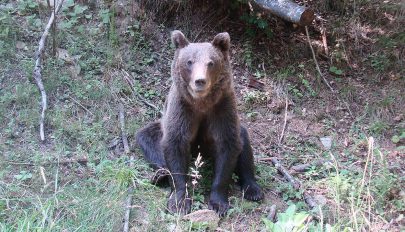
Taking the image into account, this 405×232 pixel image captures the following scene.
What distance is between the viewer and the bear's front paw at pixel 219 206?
15.8 feet

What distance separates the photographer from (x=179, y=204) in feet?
15.7

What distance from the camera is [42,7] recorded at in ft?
24.1

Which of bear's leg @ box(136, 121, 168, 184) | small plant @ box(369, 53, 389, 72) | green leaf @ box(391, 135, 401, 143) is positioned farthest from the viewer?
small plant @ box(369, 53, 389, 72)

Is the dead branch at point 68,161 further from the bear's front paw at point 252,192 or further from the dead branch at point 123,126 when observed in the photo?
the bear's front paw at point 252,192

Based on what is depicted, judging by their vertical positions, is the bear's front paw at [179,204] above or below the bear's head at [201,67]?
below

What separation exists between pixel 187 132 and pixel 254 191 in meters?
0.88

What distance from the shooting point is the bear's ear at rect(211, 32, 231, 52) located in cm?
494

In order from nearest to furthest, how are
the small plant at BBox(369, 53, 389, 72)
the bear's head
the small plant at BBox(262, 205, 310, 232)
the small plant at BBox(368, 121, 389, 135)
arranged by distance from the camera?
1. the small plant at BBox(262, 205, 310, 232)
2. the bear's head
3. the small plant at BBox(368, 121, 389, 135)
4. the small plant at BBox(369, 53, 389, 72)

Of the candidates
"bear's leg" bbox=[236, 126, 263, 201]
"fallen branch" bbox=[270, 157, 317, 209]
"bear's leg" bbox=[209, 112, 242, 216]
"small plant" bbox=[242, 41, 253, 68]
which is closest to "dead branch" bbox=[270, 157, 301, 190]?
"fallen branch" bbox=[270, 157, 317, 209]

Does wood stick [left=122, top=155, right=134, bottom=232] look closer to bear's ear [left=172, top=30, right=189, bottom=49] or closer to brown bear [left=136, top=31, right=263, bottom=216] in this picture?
brown bear [left=136, top=31, right=263, bottom=216]

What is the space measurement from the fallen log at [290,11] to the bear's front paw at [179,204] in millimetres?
2536

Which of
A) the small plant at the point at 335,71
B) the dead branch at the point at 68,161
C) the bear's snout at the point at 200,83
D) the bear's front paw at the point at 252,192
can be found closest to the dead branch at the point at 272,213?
the bear's front paw at the point at 252,192

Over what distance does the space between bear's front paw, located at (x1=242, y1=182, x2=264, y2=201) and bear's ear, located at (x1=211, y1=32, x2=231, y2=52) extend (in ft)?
4.39

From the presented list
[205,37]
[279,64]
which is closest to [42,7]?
[205,37]
